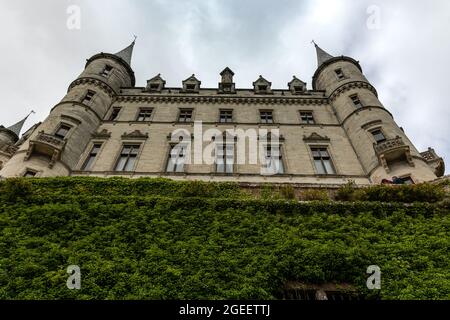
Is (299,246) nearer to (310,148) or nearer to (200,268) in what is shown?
(200,268)

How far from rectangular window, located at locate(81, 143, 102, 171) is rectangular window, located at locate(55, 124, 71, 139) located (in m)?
2.01

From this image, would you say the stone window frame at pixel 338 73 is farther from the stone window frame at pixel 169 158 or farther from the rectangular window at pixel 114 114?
the rectangular window at pixel 114 114

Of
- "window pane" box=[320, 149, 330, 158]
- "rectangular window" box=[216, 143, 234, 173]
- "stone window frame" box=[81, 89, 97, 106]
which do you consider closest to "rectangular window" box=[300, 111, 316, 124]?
"window pane" box=[320, 149, 330, 158]

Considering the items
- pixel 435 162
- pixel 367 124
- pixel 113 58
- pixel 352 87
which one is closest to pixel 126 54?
pixel 113 58

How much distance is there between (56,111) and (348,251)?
72.0 ft

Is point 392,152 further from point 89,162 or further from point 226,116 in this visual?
point 89,162

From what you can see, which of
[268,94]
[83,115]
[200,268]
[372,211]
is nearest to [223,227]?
[200,268]

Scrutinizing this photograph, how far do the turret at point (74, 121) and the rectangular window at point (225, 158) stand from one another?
30.2ft

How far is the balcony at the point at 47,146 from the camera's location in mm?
21188

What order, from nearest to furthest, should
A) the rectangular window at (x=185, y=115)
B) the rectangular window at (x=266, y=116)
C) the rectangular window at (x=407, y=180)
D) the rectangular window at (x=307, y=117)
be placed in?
the rectangular window at (x=407, y=180) → the rectangular window at (x=185, y=115) → the rectangular window at (x=307, y=117) → the rectangular window at (x=266, y=116)

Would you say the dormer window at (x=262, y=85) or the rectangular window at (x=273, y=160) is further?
the dormer window at (x=262, y=85)

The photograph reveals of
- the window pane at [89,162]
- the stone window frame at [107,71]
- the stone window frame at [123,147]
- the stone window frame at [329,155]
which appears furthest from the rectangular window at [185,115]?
the stone window frame at [329,155]

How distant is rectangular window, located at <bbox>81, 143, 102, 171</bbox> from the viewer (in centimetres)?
2261

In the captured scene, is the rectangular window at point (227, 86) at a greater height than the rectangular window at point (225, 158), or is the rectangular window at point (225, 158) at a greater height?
the rectangular window at point (227, 86)
